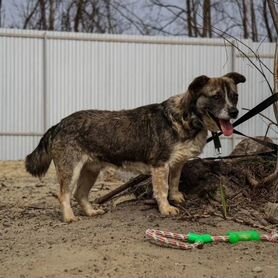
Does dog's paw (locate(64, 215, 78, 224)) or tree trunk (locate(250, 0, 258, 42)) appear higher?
tree trunk (locate(250, 0, 258, 42))

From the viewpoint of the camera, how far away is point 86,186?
8.87 meters

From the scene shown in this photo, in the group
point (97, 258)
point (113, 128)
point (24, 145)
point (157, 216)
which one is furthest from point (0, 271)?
point (24, 145)

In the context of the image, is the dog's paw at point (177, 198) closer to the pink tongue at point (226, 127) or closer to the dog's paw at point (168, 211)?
the dog's paw at point (168, 211)

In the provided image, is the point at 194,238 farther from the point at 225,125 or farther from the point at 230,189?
the point at 230,189

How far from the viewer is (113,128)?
839 centimetres

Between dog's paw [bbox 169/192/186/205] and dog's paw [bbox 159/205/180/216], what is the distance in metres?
0.30

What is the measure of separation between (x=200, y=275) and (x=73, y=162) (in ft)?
10.1

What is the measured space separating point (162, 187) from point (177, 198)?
1.30 ft

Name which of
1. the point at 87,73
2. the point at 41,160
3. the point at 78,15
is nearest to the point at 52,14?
the point at 78,15

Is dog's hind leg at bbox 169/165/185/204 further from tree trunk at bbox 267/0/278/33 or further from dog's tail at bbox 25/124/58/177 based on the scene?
tree trunk at bbox 267/0/278/33

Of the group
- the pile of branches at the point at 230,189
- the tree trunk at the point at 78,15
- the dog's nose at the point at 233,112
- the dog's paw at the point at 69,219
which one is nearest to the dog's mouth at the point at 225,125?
the dog's nose at the point at 233,112

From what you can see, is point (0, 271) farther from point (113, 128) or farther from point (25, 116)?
point (25, 116)

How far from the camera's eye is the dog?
7.81 metres

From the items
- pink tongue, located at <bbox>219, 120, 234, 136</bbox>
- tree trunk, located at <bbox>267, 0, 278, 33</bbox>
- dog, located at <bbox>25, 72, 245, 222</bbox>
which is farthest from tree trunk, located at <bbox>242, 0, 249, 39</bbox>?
pink tongue, located at <bbox>219, 120, 234, 136</bbox>
